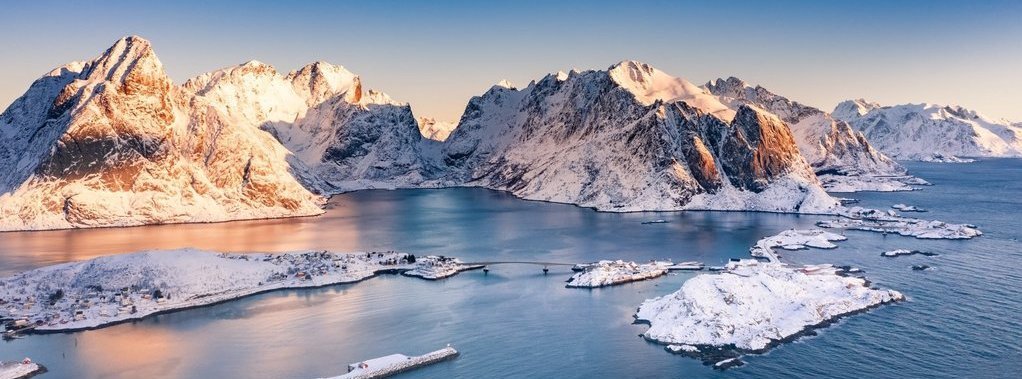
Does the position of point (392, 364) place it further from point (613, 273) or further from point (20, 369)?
point (613, 273)

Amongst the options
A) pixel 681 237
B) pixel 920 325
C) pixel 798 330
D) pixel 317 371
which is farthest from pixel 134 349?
pixel 681 237

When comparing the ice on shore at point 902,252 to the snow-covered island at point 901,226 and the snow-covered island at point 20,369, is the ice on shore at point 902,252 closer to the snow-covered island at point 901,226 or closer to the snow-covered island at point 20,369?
the snow-covered island at point 901,226

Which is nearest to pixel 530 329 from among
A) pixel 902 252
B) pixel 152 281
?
pixel 152 281

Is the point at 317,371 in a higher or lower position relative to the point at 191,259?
lower

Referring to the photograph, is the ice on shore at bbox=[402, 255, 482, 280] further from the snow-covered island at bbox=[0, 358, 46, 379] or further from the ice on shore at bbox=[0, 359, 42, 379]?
the ice on shore at bbox=[0, 359, 42, 379]

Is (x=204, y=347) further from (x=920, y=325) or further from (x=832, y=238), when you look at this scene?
(x=832, y=238)
